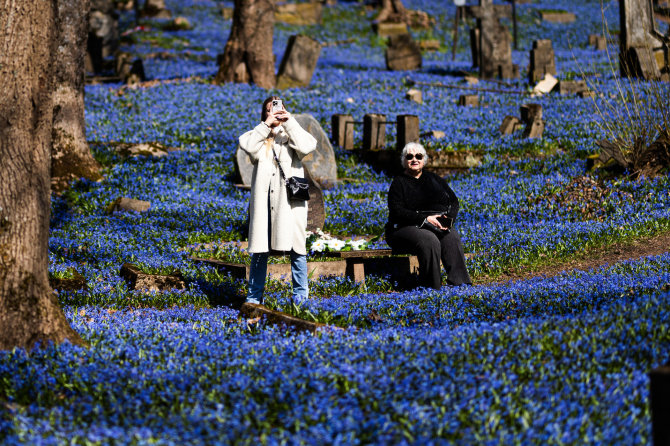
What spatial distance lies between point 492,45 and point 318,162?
12.5 metres


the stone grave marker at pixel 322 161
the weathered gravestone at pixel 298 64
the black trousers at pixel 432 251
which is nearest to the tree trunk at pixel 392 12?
the weathered gravestone at pixel 298 64

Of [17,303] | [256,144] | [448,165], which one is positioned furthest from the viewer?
[448,165]

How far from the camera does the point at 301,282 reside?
27.0ft

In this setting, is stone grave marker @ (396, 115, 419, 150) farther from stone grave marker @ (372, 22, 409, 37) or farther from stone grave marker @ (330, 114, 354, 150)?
stone grave marker @ (372, 22, 409, 37)

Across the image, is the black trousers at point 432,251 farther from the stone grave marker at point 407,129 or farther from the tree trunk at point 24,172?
the stone grave marker at point 407,129

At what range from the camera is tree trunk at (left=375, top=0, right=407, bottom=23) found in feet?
125

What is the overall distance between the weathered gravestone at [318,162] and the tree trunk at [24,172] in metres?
9.01

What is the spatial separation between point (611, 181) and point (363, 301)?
740 cm

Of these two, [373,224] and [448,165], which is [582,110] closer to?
[448,165]

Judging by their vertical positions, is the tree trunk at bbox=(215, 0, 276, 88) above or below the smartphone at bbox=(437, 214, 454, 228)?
above

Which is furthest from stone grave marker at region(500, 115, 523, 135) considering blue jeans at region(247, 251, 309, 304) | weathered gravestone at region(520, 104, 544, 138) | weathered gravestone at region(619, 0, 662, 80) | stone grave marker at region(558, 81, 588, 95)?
blue jeans at region(247, 251, 309, 304)

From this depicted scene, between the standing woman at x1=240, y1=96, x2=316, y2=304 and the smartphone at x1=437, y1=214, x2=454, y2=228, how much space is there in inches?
77.6

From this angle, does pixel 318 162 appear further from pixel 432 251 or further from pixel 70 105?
pixel 432 251

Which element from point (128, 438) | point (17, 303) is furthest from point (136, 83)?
point (128, 438)
